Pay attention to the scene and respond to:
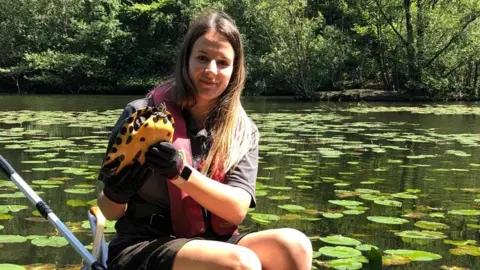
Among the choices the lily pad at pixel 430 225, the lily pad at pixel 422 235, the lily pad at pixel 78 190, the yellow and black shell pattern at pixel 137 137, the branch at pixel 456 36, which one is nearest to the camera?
the yellow and black shell pattern at pixel 137 137

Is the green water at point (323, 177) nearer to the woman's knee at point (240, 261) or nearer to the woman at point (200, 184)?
the woman at point (200, 184)

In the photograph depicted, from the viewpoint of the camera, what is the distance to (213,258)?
156 cm

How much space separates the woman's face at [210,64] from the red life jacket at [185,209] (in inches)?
5.2

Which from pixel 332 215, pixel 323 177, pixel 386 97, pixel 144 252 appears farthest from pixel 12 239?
pixel 386 97

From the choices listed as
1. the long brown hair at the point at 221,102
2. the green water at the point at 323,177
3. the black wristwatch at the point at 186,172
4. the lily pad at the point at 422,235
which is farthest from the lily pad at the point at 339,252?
the black wristwatch at the point at 186,172

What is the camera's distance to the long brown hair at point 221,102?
75.7 inches

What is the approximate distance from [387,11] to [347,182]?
17559mm

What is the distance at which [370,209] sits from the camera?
355cm

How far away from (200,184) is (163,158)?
189mm

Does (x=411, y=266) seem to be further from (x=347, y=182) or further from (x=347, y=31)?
(x=347, y=31)

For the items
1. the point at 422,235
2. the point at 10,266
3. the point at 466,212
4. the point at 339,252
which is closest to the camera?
Answer: the point at 10,266

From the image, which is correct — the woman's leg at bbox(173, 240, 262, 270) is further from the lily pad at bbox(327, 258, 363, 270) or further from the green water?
the green water

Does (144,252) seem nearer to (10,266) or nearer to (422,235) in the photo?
(10,266)

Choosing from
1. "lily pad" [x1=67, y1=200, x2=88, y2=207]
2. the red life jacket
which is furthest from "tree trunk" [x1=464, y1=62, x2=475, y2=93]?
the red life jacket
